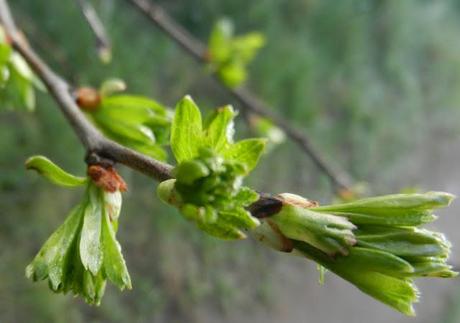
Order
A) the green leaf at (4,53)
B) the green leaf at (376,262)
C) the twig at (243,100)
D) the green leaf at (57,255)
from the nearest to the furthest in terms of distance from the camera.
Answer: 1. the green leaf at (376,262)
2. the green leaf at (57,255)
3. the green leaf at (4,53)
4. the twig at (243,100)

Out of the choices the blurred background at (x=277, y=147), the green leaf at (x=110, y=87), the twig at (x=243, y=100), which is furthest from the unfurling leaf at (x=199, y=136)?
the blurred background at (x=277, y=147)

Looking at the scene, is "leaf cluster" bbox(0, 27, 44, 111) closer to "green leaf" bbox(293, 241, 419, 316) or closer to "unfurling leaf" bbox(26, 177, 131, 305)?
"unfurling leaf" bbox(26, 177, 131, 305)

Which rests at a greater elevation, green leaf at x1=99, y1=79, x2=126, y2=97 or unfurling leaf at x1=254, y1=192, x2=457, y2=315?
green leaf at x1=99, y1=79, x2=126, y2=97

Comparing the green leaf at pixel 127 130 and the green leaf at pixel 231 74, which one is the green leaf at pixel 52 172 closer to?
the green leaf at pixel 127 130

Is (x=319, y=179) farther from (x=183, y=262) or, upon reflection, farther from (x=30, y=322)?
(x=30, y=322)

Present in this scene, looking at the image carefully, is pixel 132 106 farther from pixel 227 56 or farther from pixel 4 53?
pixel 227 56

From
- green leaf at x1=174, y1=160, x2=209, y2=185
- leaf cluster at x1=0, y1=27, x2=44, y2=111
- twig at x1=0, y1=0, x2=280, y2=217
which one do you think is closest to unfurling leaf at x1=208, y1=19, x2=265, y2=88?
leaf cluster at x1=0, y1=27, x2=44, y2=111
